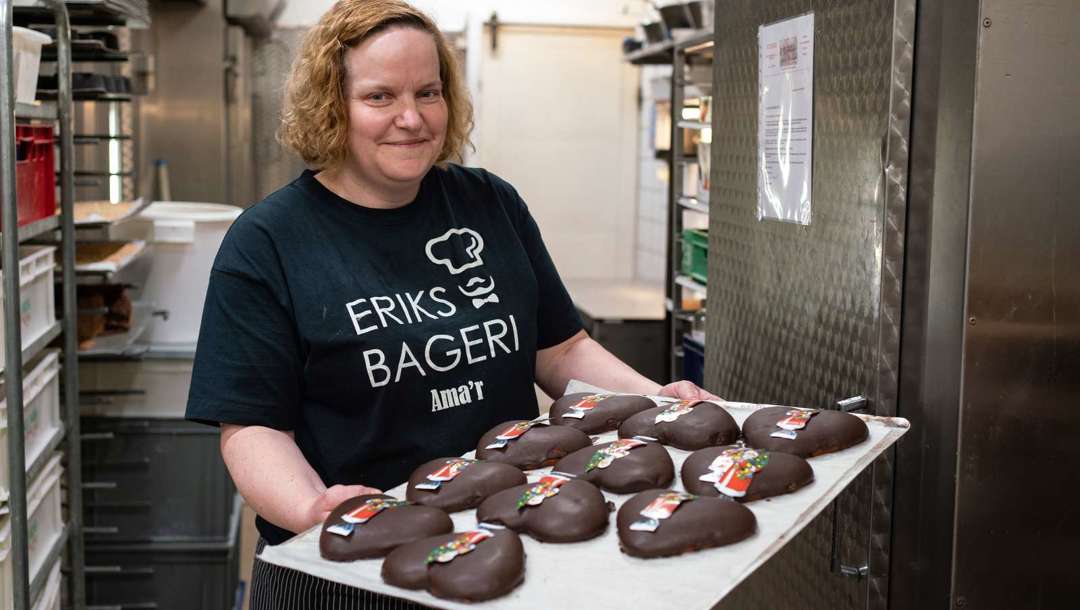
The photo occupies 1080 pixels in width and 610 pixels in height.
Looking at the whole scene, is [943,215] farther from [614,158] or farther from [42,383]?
[614,158]

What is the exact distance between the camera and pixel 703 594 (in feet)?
4.12

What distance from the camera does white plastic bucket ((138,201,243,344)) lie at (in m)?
3.73

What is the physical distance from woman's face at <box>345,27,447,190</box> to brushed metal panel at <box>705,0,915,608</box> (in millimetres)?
849

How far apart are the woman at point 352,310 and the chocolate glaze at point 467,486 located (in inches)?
5.0

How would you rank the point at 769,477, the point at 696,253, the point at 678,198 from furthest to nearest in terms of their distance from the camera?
the point at 678,198 < the point at 696,253 < the point at 769,477

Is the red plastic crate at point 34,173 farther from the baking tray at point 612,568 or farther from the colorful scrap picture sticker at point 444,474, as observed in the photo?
the baking tray at point 612,568

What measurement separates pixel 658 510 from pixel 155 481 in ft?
8.40

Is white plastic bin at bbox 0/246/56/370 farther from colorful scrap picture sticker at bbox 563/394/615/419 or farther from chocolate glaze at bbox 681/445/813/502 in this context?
chocolate glaze at bbox 681/445/813/502

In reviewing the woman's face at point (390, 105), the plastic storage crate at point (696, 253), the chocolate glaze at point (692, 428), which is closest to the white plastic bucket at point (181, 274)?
the plastic storage crate at point (696, 253)

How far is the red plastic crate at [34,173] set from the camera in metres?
2.51

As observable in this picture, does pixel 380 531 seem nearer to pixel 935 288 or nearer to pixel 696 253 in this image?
pixel 935 288

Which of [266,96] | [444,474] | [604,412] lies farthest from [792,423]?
[266,96]

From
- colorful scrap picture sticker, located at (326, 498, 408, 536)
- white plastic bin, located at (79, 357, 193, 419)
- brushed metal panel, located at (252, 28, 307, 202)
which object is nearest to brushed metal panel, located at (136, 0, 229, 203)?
brushed metal panel, located at (252, 28, 307, 202)

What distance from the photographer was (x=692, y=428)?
5.56 feet
